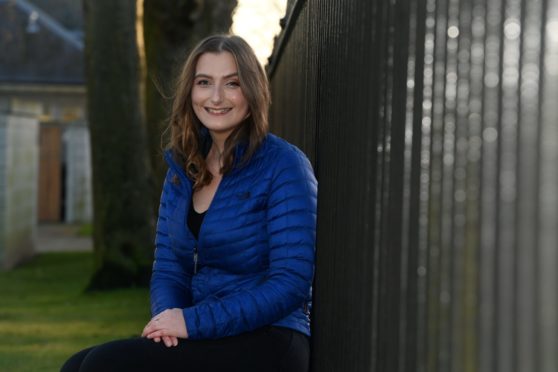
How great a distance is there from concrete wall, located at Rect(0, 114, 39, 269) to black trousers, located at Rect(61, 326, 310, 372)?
13786mm

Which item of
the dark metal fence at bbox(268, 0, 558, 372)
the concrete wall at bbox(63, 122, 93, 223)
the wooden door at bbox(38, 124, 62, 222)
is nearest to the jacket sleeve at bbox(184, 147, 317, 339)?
the dark metal fence at bbox(268, 0, 558, 372)

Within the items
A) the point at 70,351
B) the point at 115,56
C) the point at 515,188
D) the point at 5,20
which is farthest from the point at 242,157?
the point at 5,20

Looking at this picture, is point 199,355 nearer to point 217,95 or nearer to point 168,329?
point 168,329

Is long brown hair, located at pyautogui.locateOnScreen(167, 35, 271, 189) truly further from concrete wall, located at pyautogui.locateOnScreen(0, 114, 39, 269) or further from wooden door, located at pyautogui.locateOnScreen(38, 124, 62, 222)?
wooden door, located at pyautogui.locateOnScreen(38, 124, 62, 222)

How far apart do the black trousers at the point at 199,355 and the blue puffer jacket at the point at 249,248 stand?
38 mm

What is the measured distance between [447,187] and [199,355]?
1792 mm

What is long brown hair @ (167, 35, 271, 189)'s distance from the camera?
4.05m

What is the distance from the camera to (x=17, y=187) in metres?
18.5

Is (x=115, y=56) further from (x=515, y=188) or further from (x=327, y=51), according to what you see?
(x=515, y=188)

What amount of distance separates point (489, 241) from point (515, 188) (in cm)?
11

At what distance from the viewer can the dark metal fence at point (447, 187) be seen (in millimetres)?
1580

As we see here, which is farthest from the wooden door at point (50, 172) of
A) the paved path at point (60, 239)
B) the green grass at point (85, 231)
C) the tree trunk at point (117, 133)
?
the tree trunk at point (117, 133)

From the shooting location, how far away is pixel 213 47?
4164mm

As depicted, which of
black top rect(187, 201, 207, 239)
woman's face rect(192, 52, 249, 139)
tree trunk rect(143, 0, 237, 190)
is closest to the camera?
black top rect(187, 201, 207, 239)
